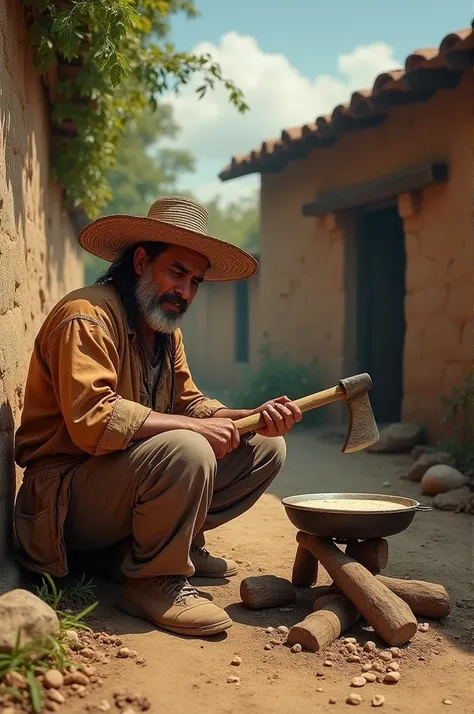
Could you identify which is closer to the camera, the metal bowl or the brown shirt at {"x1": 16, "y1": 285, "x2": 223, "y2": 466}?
the brown shirt at {"x1": 16, "y1": 285, "x2": 223, "y2": 466}

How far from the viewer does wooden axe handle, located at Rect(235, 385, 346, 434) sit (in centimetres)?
324

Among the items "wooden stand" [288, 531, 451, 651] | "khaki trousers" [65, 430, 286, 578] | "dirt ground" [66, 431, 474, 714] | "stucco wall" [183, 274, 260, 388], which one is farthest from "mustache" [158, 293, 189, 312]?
"stucco wall" [183, 274, 260, 388]

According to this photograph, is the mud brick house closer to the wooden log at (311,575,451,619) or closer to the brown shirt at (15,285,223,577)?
the wooden log at (311,575,451,619)

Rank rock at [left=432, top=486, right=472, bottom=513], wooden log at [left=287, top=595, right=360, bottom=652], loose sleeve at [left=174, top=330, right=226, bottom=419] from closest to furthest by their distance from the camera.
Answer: wooden log at [left=287, top=595, right=360, bottom=652], loose sleeve at [left=174, top=330, right=226, bottom=419], rock at [left=432, top=486, right=472, bottom=513]

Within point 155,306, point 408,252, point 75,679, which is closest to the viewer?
point 75,679

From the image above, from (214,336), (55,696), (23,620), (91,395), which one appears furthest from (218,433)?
(214,336)

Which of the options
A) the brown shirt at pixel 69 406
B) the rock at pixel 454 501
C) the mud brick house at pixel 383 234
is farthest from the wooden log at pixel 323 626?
the mud brick house at pixel 383 234

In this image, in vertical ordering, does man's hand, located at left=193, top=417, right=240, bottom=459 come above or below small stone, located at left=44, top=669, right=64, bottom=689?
above

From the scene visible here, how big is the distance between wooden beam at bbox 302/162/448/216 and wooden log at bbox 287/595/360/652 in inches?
213

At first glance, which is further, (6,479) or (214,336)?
(214,336)

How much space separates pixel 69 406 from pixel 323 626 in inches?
48.5

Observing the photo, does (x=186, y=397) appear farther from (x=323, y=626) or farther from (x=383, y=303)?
(x=383, y=303)

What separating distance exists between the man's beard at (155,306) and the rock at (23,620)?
129 cm

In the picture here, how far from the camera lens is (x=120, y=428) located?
9.36 feet
